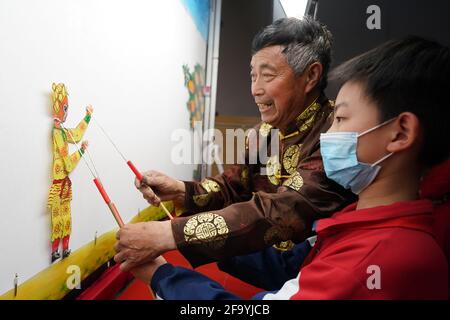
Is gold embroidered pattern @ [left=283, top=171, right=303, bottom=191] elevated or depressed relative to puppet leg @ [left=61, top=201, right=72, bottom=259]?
elevated

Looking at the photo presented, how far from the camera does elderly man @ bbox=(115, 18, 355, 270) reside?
27.1 inches

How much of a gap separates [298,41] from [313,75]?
0.34 ft

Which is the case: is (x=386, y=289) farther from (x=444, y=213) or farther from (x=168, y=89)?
(x=168, y=89)

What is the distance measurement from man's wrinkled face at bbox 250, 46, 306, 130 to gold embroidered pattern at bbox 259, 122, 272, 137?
6.4 inches

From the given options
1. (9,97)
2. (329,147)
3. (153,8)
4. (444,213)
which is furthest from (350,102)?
(153,8)

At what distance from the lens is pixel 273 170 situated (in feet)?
3.53

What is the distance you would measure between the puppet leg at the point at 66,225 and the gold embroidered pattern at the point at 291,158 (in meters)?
0.61

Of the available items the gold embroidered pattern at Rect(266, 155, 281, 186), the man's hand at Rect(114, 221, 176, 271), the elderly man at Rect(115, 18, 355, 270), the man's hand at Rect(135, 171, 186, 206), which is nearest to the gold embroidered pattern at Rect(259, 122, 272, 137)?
the elderly man at Rect(115, 18, 355, 270)

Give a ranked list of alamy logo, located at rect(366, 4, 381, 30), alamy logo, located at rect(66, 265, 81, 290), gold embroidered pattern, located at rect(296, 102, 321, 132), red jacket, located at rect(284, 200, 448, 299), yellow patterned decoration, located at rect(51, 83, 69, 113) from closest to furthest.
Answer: red jacket, located at rect(284, 200, 448, 299) < yellow patterned decoration, located at rect(51, 83, 69, 113) < alamy logo, located at rect(66, 265, 81, 290) < gold embroidered pattern, located at rect(296, 102, 321, 132) < alamy logo, located at rect(366, 4, 381, 30)

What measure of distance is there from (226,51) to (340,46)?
1.20 metres

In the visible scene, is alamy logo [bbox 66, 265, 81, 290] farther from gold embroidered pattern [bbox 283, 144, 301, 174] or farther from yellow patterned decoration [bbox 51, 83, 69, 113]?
gold embroidered pattern [bbox 283, 144, 301, 174]

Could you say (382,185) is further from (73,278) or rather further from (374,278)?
(73,278)

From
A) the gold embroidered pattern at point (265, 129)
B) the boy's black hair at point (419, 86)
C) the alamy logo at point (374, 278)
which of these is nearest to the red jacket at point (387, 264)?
the alamy logo at point (374, 278)

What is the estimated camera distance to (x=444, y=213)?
665 millimetres
